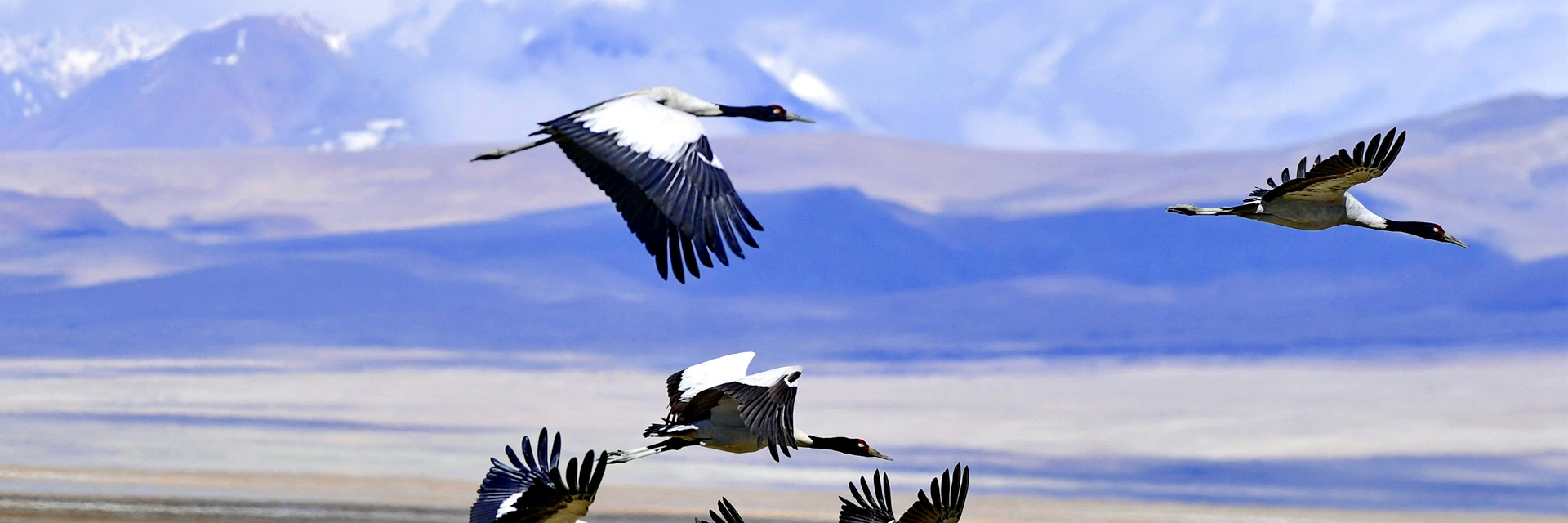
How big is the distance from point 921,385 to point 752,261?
2391cm

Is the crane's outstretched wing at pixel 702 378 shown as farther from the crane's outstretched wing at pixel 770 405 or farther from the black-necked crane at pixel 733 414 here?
the crane's outstretched wing at pixel 770 405

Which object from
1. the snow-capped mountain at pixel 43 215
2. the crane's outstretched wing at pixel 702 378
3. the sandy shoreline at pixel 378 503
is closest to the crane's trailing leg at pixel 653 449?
the crane's outstretched wing at pixel 702 378

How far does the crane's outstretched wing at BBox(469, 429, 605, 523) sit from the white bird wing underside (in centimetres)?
168

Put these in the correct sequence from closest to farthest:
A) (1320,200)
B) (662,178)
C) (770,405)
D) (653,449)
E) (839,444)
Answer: (662,178)
(770,405)
(653,449)
(1320,200)
(839,444)

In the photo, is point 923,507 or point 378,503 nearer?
point 923,507

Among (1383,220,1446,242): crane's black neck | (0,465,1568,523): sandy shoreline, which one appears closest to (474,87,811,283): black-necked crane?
(1383,220,1446,242): crane's black neck

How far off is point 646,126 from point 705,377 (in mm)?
2488

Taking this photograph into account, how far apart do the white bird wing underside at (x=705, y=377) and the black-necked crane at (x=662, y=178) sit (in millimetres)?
1667

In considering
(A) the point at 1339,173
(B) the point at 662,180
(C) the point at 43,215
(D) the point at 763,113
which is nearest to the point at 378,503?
(D) the point at 763,113

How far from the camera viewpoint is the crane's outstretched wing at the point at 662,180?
12.6 m

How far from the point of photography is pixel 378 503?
44.3 meters

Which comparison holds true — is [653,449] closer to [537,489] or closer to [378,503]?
[537,489]

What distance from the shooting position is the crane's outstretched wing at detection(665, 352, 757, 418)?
14.3 meters

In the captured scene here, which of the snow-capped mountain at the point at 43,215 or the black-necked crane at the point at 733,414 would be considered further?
the snow-capped mountain at the point at 43,215
